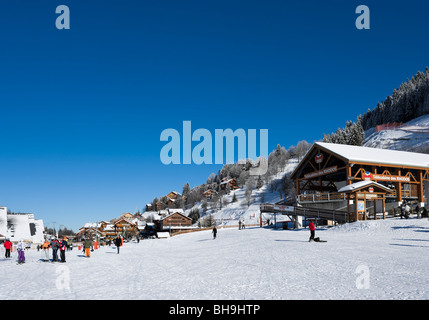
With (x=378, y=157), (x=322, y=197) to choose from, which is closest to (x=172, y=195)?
(x=322, y=197)

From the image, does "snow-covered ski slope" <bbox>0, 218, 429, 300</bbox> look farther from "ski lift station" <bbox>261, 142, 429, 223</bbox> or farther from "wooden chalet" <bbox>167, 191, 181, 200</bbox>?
"wooden chalet" <bbox>167, 191, 181, 200</bbox>

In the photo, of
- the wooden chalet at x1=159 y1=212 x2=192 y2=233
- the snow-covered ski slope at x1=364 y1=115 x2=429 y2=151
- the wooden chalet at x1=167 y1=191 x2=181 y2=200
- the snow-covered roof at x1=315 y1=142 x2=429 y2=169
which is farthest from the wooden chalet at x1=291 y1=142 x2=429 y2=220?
the wooden chalet at x1=167 y1=191 x2=181 y2=200

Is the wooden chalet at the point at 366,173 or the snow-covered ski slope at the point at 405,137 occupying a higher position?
the snow-covered ski slope at the point at 405,137

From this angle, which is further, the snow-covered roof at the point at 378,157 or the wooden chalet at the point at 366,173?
the snow-covered roof at the point at 378,157

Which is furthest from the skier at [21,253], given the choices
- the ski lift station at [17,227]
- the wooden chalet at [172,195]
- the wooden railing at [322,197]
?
the wooden chalet at [172,195]

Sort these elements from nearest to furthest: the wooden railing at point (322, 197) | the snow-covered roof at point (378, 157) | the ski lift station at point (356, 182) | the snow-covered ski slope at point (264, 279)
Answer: the snow-covered ski slope at point (264, 279)
the ski lift station at point (356, 182)
the snow-covered roof at point (378, 157)
the wooden railing at point (322, 197)

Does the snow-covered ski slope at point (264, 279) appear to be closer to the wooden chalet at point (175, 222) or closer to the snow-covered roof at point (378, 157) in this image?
the snow-covered roof at point (378, 157)

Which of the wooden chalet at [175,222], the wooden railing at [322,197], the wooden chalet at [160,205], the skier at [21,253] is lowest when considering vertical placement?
the wooden chalet at [175,222]

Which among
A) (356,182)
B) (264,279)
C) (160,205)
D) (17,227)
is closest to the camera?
(264,279)

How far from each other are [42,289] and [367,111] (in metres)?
171

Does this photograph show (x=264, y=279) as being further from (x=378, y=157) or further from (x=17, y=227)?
(x=17, y=227)

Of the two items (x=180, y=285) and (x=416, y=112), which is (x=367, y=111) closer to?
(x=416, y=112)

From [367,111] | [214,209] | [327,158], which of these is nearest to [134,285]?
[327,158]

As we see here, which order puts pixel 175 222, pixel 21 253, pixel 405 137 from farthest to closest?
pixel 405 137, pixel 175 222, pixel 21 253
